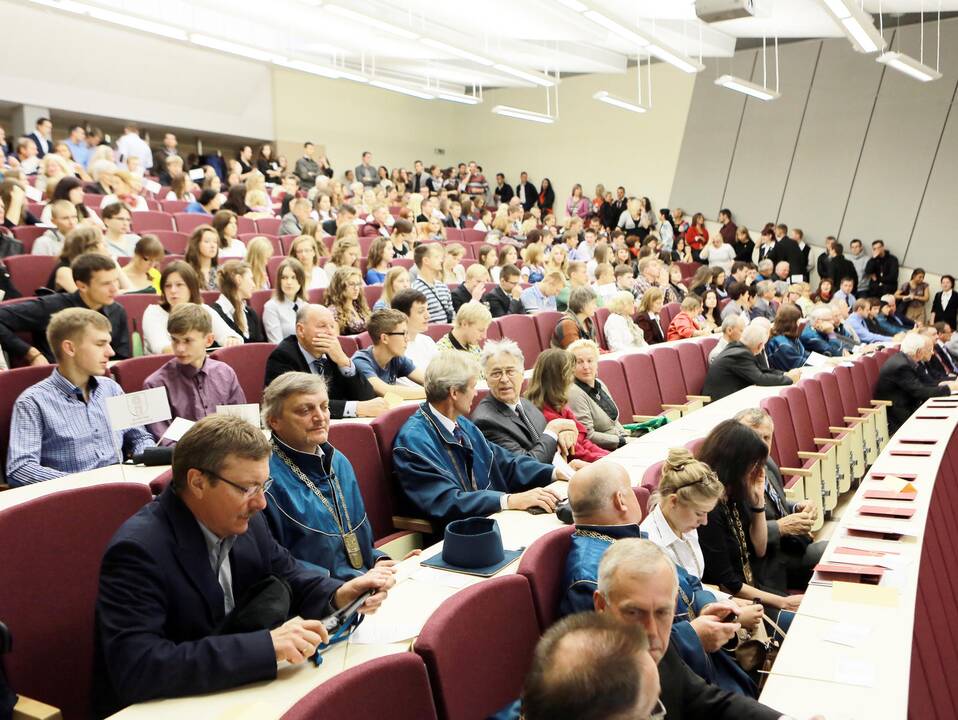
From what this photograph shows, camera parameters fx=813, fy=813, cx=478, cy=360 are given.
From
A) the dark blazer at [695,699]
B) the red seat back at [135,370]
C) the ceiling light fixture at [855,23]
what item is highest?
the ceiling light fixture at [855,23]

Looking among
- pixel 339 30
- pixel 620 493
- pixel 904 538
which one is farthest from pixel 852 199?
pixel 620 493

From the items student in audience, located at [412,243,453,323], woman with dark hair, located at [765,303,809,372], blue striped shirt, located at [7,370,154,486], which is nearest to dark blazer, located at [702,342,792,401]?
woman with dark hair, located at [765,303,809,372]

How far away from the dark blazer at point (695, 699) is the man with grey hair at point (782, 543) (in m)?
1.26

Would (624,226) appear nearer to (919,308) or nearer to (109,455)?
(919,308)

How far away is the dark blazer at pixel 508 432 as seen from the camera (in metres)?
3.17

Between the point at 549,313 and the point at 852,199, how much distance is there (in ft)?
25.2

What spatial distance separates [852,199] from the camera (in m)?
11.8

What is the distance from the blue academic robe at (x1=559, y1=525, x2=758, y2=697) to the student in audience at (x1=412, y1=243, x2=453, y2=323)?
3.76 m

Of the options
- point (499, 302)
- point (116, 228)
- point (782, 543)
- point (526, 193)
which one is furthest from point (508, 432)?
point (526, 193)

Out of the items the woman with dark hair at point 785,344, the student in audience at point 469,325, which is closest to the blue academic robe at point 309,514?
the student in audience at point 469,325

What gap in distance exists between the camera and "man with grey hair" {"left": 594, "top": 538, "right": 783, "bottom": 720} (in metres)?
1.56

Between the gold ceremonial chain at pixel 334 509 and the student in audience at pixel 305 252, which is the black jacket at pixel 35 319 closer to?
the student in audience at pixel 305 252

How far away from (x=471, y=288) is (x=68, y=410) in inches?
152

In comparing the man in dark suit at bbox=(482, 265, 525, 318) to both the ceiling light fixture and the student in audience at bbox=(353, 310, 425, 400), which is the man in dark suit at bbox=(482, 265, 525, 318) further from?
the ceiling light fixture
